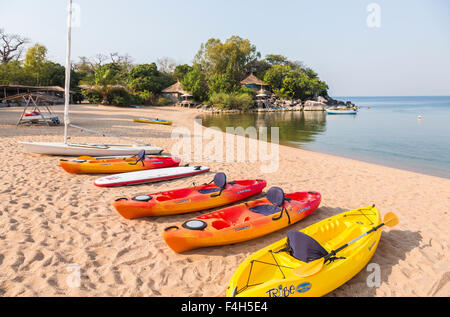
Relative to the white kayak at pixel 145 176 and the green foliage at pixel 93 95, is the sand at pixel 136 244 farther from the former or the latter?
the green foliage at pixel 93 95

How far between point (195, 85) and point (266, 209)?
44.2 metres

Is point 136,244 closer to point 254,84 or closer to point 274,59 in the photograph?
point 254,84

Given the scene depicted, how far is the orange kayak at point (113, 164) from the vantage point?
779 centimetres

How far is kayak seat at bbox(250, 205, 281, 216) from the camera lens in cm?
513

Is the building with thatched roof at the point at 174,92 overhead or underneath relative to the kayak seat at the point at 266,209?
overhead

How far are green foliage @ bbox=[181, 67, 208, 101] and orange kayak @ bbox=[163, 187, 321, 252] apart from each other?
43.6m

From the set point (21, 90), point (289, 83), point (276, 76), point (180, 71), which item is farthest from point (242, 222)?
point (276, 76)

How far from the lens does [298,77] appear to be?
56031mm

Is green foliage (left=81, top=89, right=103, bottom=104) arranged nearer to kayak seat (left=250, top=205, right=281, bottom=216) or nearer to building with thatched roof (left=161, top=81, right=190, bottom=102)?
building with thatched roof (left=161, top=81, right=190, bottom=102)

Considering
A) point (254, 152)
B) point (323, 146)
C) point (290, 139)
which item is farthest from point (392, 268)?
point (290, 139)

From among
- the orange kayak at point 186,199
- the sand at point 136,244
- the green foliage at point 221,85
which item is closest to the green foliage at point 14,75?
the green foliage at point 221,85

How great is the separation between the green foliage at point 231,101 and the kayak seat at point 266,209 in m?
39.6

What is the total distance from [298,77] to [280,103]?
764 cm

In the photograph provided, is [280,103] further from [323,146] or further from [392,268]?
[392,268]
